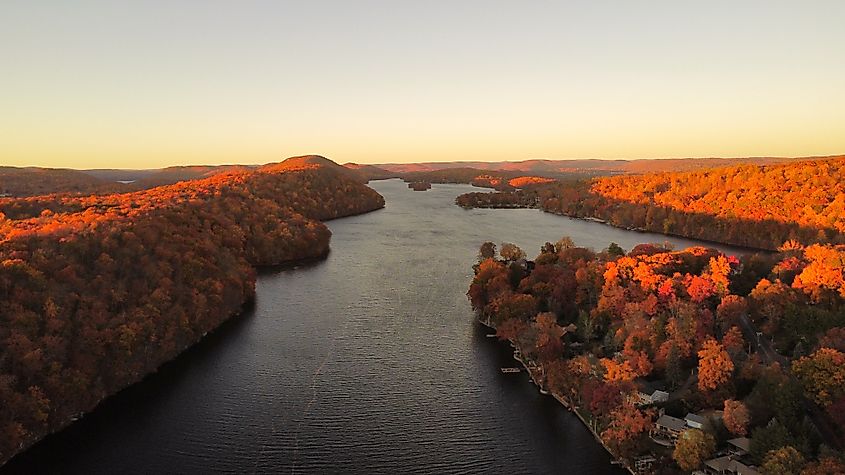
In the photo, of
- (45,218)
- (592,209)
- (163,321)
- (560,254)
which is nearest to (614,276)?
(560,254)

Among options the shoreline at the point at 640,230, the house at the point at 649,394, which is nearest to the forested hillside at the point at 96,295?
the house at the point at 649,394

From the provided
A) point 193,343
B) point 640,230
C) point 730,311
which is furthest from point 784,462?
point 640,230

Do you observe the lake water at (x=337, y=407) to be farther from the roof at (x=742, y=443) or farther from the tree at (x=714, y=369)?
the tree at (x=714, y=369)

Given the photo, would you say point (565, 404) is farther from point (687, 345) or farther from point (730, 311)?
point (730, 311)

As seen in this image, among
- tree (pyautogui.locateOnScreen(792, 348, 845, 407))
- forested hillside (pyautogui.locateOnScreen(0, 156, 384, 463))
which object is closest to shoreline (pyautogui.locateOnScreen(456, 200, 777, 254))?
tree (pyautogui.locateOnScreen(792, 348, 845, 407))

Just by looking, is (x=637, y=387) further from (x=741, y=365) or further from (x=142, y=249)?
(x=142, y=249)

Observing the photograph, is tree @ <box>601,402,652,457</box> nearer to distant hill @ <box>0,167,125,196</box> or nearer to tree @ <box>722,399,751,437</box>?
tree @ <box>722,399,751,437</box>
